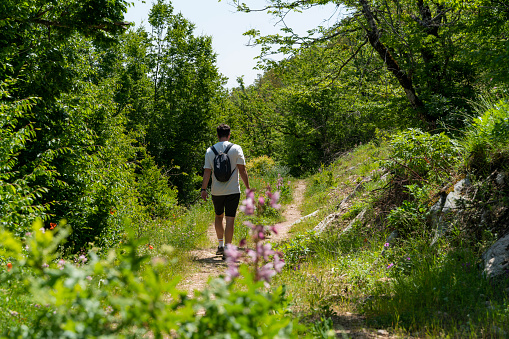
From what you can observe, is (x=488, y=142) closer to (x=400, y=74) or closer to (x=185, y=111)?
(x=400, y=74)

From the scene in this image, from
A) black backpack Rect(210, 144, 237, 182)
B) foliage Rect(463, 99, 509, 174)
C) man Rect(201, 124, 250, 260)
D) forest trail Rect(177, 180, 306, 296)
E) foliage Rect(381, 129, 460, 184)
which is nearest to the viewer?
foliage Rect(463, 99, 509, 174)

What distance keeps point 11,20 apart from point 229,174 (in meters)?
4.11

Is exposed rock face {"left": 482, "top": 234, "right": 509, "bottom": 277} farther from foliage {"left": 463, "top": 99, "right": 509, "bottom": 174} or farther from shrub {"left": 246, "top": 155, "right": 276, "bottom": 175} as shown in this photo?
shrub {"left": 246, "top": 155, "right": 276, "bottom": 175}

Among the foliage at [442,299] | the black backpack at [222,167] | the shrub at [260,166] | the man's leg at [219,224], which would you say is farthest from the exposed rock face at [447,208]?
the shrub at [260,166]

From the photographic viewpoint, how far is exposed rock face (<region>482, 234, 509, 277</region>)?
375 cm

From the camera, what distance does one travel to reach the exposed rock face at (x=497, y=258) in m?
3.75

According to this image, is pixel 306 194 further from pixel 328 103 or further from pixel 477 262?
pixel 477 262

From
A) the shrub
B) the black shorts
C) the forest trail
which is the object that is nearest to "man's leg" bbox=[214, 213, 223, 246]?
the black shorts

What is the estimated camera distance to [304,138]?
838 inches

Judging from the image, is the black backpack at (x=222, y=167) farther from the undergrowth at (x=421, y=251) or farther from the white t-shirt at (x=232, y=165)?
the undergrowth at (x=421, y=251)

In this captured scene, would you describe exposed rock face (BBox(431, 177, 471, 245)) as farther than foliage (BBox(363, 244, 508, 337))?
Yes

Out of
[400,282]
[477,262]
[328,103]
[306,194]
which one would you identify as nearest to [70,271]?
[400,282]

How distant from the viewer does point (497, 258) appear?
3863 millimetres

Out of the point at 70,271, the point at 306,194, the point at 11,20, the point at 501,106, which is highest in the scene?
the point at 11,20
